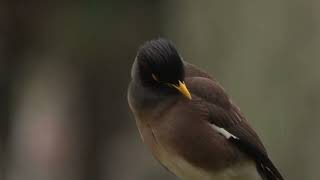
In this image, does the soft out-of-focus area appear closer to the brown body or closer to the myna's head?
the brown body

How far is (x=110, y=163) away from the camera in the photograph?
1059 cm

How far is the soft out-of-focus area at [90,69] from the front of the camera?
775 centimetres

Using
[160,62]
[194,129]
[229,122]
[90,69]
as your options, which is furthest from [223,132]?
[90,69]

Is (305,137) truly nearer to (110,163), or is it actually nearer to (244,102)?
(244,102)

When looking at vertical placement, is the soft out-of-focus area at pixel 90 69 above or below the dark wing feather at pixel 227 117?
below

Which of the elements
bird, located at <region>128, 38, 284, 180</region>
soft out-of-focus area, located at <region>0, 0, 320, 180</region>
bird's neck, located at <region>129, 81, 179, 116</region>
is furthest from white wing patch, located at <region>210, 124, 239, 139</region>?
soft out-of-focus area, located at <region>0, 0, 320, 180</region>

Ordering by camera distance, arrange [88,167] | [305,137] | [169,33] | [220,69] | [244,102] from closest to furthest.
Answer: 1. [305,137]
2. [244,102]
3. [220,69]
4. [169,33]
5. [88,167]

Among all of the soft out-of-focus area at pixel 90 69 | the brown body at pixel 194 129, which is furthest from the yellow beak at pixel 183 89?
the soft out-of-focus area at pixel 90 69

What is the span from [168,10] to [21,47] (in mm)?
1660

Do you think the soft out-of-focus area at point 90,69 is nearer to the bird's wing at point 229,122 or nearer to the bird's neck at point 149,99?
the bird's wing at point 229,122

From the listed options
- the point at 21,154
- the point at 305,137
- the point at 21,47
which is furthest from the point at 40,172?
the point at 305,137

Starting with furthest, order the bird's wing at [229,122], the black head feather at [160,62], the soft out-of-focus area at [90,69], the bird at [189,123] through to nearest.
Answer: the soft out-of-focus area at [90,69], the bird's wing at [229,122], the bird at [189,123], the black head feather at [160,62]

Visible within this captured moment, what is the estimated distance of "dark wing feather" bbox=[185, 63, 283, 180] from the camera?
12.4ft

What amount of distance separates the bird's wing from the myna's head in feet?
0.39
